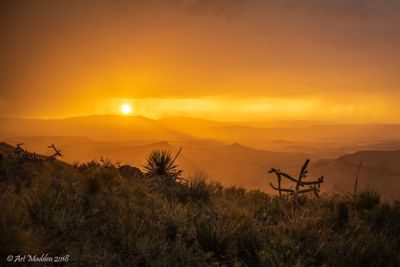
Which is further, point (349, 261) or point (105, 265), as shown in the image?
point (349, 261)

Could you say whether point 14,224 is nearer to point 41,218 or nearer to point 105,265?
point 41,218

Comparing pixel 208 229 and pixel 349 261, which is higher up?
pixel 208 229

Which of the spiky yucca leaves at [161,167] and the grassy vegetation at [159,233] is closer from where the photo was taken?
the grassy vegetation at [159,233]

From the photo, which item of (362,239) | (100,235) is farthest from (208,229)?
(362,239)

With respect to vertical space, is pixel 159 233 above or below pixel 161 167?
below

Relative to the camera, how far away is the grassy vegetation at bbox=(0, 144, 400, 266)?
6672mm

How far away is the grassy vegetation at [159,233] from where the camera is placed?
6.67m

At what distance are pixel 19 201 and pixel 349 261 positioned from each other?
7172mm

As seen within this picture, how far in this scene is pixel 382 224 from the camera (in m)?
10.1

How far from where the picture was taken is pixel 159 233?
7.66 m

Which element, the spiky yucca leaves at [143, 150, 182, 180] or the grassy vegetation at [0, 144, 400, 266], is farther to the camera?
the spiky yucca leaves at [143, 150, 182, 180]

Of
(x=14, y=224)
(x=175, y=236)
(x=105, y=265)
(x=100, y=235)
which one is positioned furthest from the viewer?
(x=175, y=236)

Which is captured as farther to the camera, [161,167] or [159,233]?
[161,167]

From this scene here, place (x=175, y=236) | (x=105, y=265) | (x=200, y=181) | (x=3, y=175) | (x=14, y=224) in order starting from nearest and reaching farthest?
(x=105, y=265) → (x=14, y=224) → (x=175, y=236) → (x=3, y=175) → (x=200, y=181)
